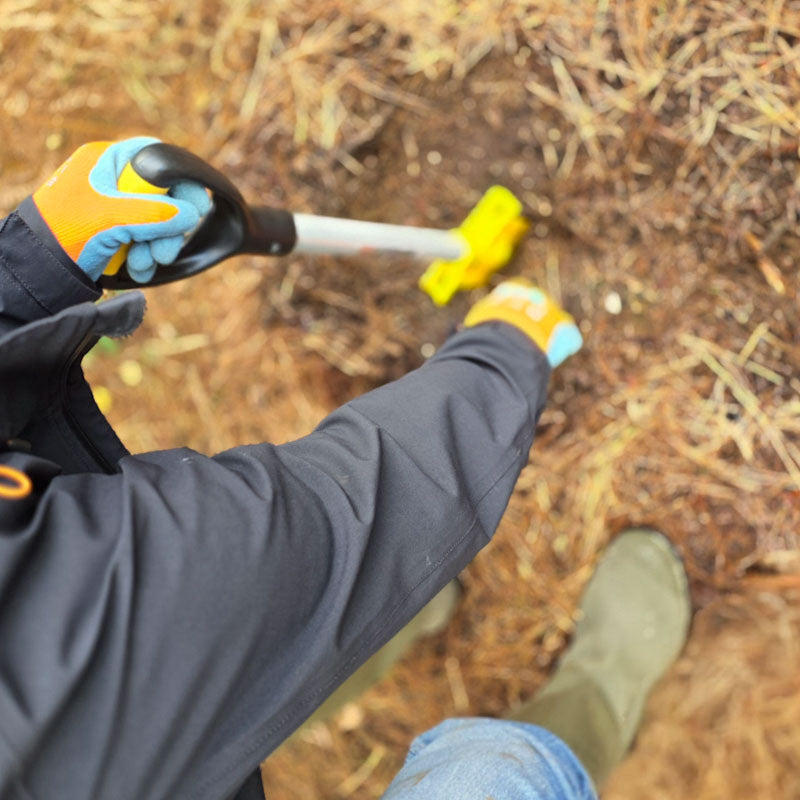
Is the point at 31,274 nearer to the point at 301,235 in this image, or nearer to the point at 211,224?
the point at 211,224

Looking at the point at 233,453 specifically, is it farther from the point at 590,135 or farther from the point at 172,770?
the point at 590,135

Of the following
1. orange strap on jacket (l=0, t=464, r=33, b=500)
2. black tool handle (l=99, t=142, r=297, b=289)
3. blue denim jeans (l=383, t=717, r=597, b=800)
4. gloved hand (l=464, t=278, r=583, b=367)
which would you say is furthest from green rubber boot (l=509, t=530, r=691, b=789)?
orange strap on jacket (l=0, t=464, r=33, b=500)

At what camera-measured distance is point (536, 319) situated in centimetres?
114

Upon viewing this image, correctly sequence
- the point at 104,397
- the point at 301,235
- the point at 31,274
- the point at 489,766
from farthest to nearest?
1. the point at 104,397
2. the point at 301,235
3. the point at 489,766
4. the point at 31,274

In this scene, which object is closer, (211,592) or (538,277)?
(211,592)

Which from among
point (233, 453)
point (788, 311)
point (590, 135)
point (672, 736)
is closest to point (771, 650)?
point (672, 736)

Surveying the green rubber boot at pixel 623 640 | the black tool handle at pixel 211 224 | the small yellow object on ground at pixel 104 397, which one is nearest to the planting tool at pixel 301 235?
the black tool handle at pixel 211 224

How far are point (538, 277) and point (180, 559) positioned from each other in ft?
3.20

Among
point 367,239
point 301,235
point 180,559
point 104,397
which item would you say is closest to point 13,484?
point 180,559

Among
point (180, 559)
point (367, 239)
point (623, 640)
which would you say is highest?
point (180, 559)

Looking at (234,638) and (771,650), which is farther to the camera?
(771,650)

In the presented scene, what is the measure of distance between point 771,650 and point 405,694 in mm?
731

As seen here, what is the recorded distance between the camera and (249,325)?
1.63 meters

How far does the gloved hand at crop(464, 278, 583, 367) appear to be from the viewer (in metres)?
1.13
